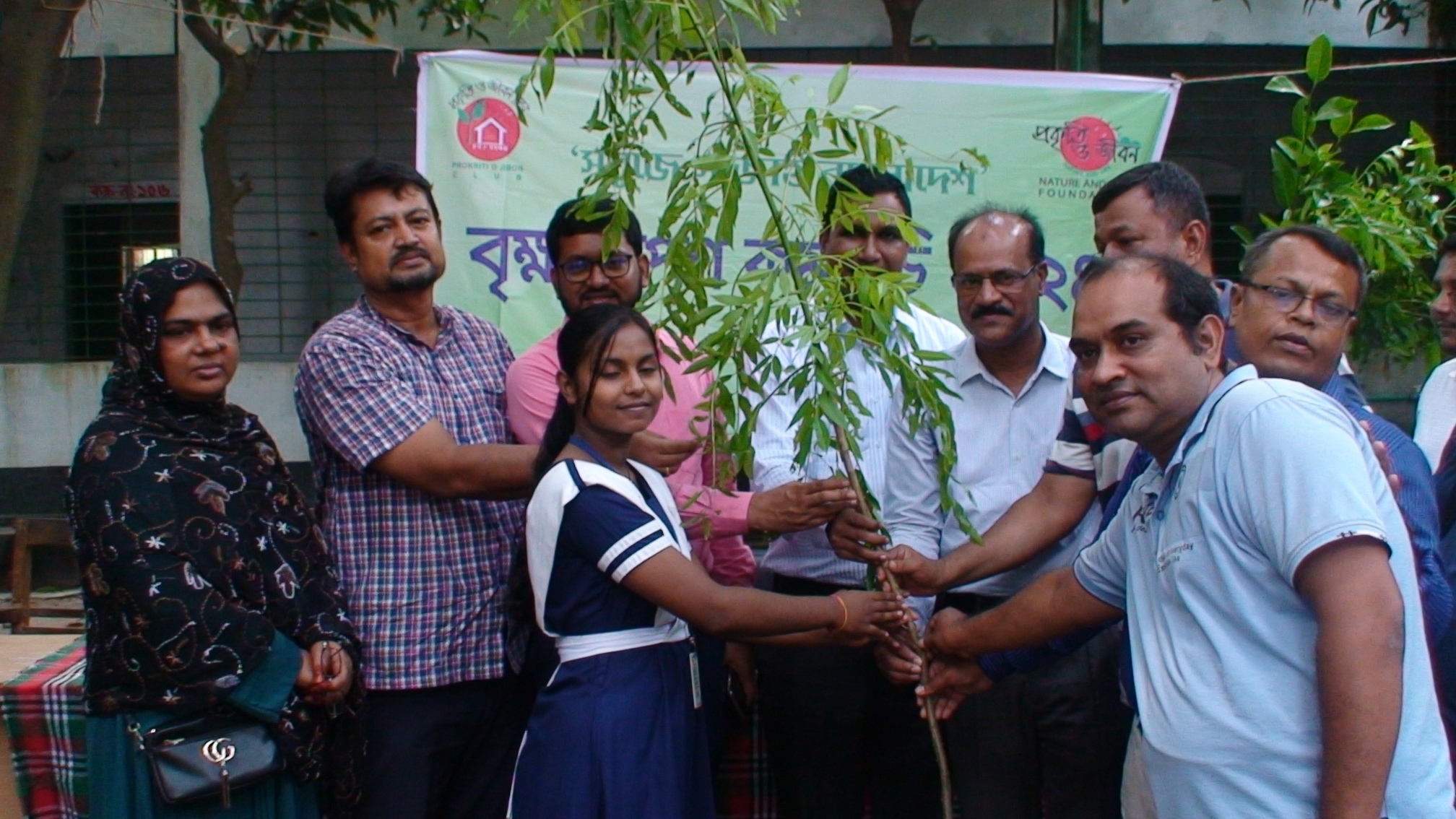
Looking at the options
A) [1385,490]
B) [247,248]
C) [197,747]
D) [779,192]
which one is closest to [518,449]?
[197,747]

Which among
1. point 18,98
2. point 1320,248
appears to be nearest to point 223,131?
point 18,98

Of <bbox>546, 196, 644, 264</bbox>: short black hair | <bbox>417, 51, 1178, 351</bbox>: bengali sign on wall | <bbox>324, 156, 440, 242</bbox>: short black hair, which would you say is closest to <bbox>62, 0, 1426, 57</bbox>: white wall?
<bbox>417, 51, 1178, 351</bbox>: bengali sign on wall

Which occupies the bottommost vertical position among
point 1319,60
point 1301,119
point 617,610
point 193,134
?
point 617,610

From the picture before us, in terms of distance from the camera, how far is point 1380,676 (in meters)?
1.59

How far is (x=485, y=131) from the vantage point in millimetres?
4324

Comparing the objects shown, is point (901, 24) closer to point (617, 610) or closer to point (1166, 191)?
point (1166, 191)

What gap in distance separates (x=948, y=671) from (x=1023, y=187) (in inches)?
98.0

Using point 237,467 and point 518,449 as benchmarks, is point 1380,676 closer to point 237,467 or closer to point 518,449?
point 518,449

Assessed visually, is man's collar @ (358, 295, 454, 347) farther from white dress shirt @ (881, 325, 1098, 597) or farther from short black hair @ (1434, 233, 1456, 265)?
short black hair @ (1434, 233, 1456, 265)

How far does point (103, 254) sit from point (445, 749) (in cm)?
593

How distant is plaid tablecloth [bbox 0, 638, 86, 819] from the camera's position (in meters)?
2.71

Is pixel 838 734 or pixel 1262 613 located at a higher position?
pixel 1262 613

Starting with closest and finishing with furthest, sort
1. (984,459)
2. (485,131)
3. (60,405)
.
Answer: (984,459) → (485,131) → (60,405)

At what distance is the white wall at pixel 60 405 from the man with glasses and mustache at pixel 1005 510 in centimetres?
494
